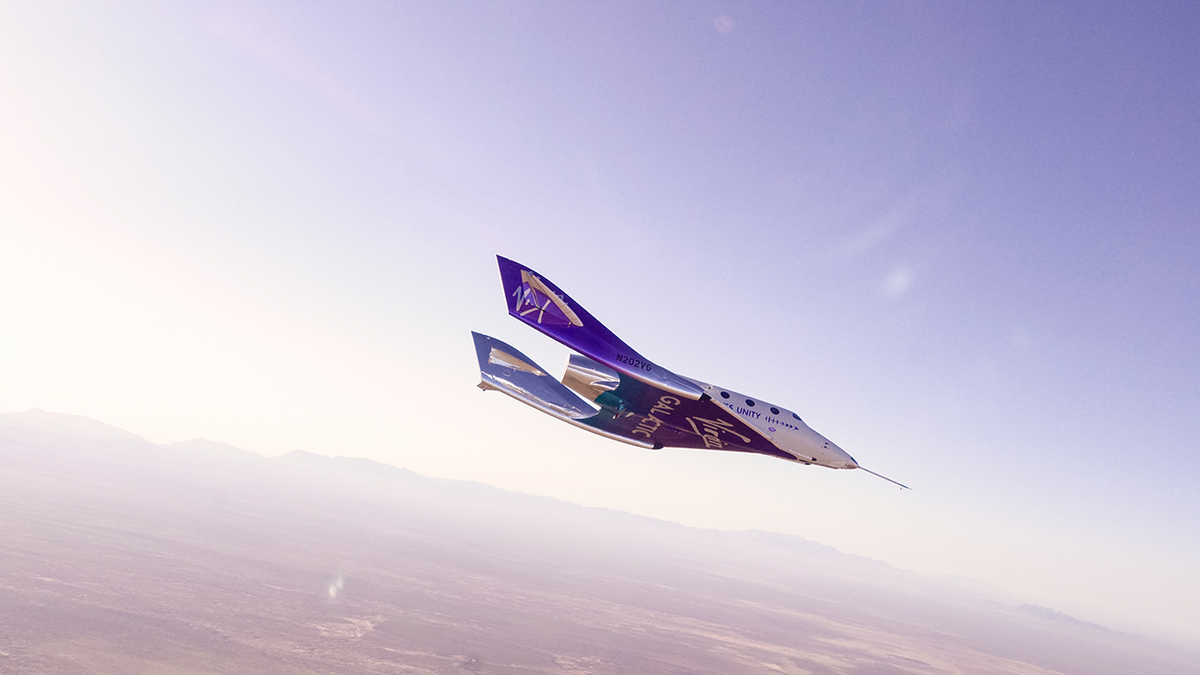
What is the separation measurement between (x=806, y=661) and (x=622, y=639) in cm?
6189

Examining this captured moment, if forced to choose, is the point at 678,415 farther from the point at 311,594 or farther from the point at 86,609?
the point at 311,594

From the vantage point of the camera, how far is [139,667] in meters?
81.5

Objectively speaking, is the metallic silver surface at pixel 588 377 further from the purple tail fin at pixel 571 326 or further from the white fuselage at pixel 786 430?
the white fuselage at pixel 786 430

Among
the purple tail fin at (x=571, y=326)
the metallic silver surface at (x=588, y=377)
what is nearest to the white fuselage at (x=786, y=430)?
the purple tail fin at (x=571, y=326)

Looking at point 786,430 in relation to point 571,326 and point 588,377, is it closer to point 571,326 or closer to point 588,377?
point 588,377

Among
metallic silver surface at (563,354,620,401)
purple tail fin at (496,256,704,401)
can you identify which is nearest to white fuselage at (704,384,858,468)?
purple tail fin at (496,256,704,401)

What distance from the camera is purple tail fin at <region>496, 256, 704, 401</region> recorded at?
13211 mm

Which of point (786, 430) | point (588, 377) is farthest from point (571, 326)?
point (786, 430)

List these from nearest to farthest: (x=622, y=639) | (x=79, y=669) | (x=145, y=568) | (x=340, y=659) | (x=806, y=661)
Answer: (x=79, y=669) < (x=340, y=659) < (x=145, y=568) < (x=622, y=639) < (x=806, y=661)

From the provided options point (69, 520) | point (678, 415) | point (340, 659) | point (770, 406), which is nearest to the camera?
point (678, 415)

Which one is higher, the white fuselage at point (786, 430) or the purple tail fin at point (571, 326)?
the purple tail fin at point (571, 326)

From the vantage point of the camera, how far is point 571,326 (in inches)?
538

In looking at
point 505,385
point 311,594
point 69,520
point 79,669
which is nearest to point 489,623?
point 311,594

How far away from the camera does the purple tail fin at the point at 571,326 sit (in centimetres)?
1321
